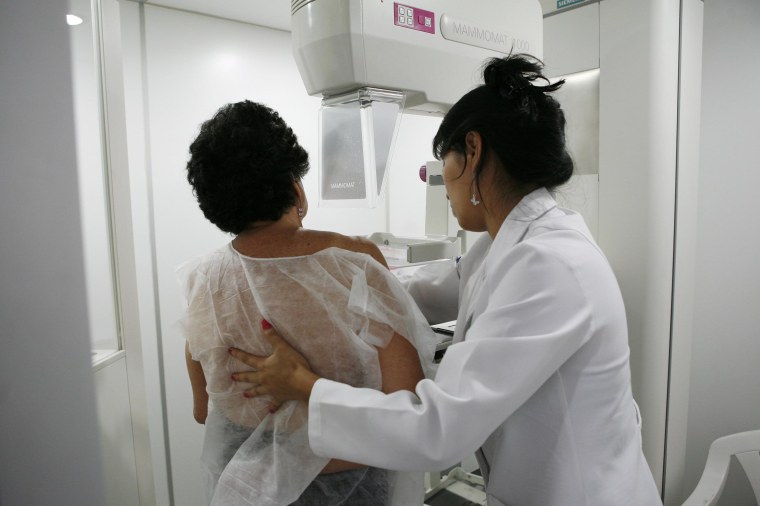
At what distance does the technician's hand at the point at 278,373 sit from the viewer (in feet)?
2.85

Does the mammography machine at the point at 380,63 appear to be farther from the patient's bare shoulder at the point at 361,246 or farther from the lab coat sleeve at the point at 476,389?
the lab coat sleeve at the point at 476,389

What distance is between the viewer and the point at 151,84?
2.04 m

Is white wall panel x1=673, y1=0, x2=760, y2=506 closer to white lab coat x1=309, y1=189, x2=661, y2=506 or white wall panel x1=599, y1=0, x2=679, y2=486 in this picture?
white wall panel x1=599, y1=0, x2=679, y2=486

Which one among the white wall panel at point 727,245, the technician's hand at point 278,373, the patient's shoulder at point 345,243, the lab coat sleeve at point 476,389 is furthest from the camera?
the white wall panel at point 727,245

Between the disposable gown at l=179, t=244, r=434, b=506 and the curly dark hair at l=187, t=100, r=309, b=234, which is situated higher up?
the curly dark hair at l=187, t=100, r=309, b=234

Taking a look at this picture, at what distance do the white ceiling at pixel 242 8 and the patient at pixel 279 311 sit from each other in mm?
1272

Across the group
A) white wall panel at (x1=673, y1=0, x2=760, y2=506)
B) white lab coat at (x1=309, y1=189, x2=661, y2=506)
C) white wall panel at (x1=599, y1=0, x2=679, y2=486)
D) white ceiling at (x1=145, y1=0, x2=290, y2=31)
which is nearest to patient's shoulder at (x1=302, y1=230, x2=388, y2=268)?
white lab coat at (x1=309, y1=189, x2=661, y2=506)

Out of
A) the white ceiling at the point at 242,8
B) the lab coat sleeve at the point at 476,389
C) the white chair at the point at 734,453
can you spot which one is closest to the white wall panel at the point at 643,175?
the white chair at the point at 734,453

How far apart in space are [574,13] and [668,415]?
1371 millimetres

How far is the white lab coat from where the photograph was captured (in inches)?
29.9

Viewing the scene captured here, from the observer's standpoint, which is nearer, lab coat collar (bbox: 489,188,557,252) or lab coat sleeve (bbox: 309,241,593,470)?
lab coat sleeve (bbox: 309,241,593,470)

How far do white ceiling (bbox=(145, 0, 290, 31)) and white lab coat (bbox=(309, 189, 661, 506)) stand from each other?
5.17ft

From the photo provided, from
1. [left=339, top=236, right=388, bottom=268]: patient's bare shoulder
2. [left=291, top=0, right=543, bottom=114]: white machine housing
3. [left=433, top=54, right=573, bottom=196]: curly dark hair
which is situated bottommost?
[left=339, top=236, right=388, bottom=268]: patient's bare shoulder

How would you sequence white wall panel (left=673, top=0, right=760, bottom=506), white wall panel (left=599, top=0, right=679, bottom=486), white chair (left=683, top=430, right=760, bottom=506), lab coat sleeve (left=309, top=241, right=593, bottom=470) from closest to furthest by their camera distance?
lab coat sleeve (left=309, top=241, right=593, bottom=470) → white wall panel (left=599, top=0, right=679, bottom=486) → white chair (left=683, top=430, right=760, bottom=506) → white wall panel (left=673, top=0, right=760, bottom=506)
